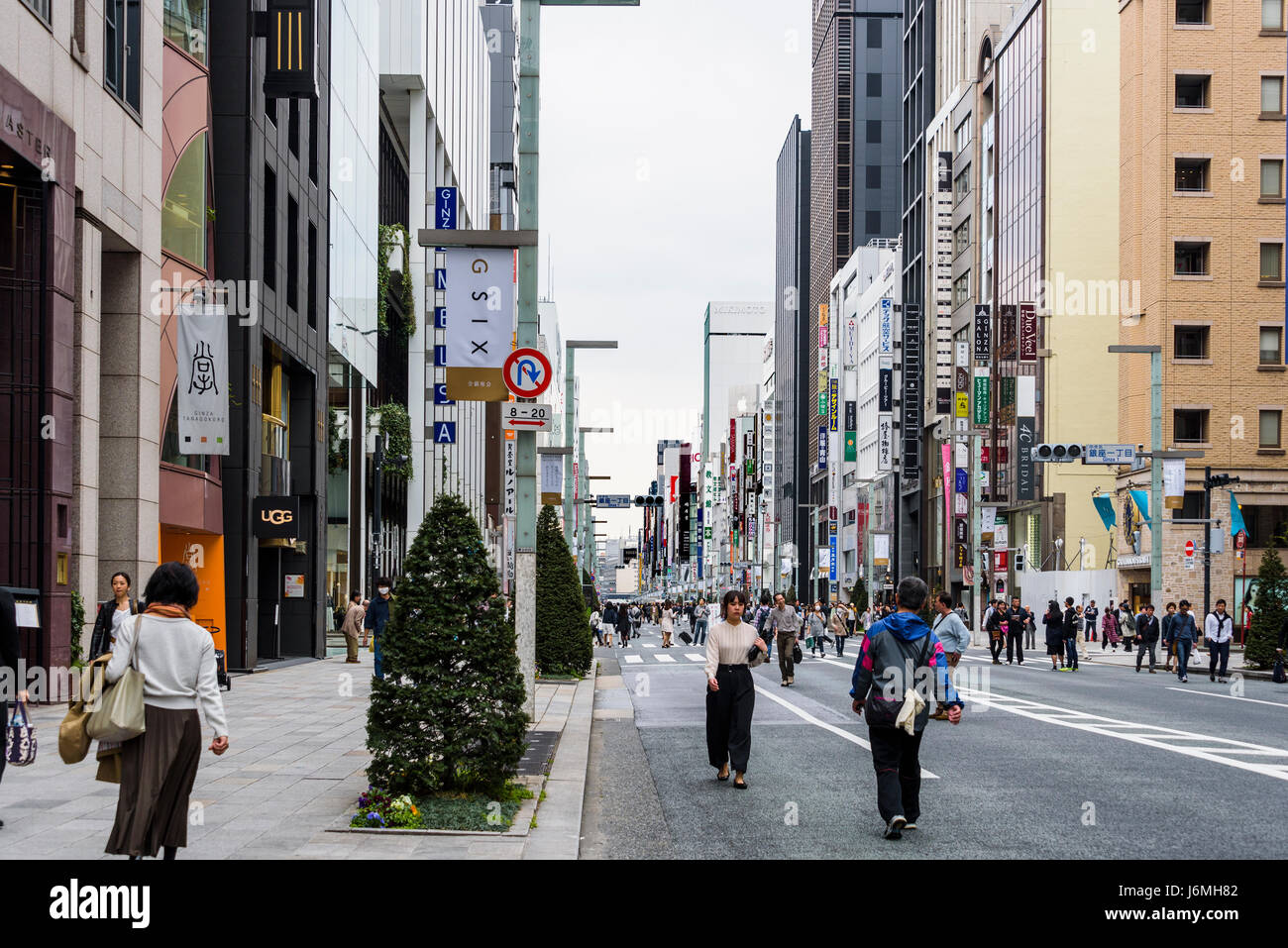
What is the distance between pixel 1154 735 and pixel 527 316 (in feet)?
31.0

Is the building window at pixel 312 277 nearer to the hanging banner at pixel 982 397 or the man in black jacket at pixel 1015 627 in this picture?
the man in black jacket at pixel 1015 627

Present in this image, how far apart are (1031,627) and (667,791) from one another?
40.9 metres

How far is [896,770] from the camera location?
1012 cm

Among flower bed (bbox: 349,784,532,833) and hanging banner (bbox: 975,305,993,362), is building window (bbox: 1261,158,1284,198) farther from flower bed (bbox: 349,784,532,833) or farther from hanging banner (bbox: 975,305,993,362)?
flower bed (bbox: 349,784,532,833)

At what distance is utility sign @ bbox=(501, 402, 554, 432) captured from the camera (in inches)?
589

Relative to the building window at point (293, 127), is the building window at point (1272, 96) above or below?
above

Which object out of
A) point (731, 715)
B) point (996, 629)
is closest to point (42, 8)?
point (731, 715)

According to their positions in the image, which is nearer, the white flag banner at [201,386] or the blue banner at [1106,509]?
the white flag banner at [201,386]

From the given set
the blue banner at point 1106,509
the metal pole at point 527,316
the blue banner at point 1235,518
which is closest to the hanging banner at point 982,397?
the blue banner at point 1106,509

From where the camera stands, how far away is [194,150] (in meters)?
28.2

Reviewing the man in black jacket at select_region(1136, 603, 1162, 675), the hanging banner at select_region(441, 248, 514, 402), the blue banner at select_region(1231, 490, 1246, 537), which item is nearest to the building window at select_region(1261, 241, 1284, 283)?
the blue banner at select_region(1231, 490, 1246, 537)

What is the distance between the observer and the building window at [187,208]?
88.0ft

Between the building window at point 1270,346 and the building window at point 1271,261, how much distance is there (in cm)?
223

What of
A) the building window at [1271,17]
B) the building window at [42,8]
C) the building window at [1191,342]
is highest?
the building window at [1271,17]
